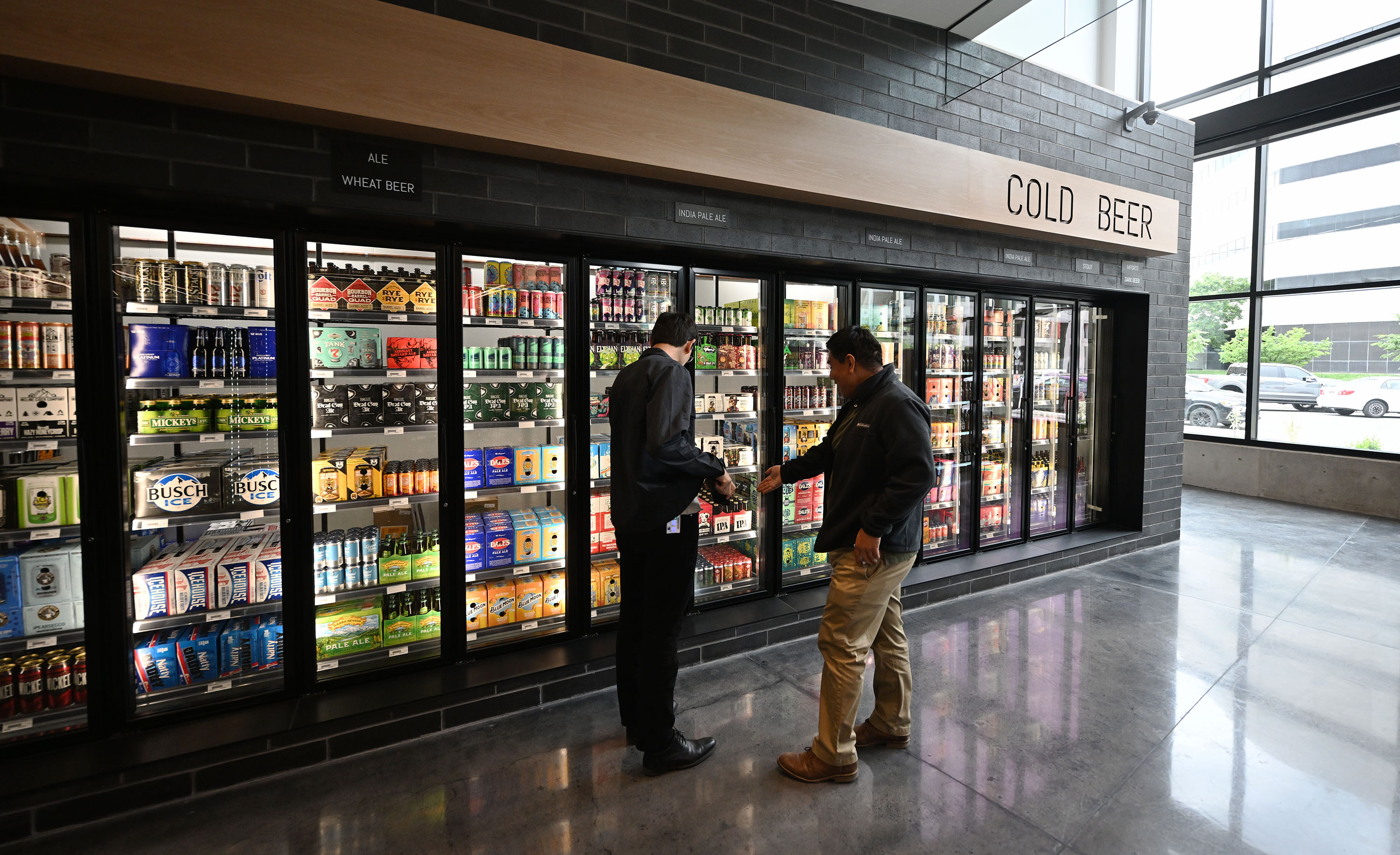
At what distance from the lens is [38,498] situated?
266 cm

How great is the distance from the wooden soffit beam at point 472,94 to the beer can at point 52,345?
3.16 ft

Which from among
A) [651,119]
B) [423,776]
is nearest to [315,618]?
[423,776]

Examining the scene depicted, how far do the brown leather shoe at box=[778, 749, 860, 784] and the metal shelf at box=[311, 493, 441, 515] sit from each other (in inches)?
86.5

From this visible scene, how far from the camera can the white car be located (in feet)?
25.3

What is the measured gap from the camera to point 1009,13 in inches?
156

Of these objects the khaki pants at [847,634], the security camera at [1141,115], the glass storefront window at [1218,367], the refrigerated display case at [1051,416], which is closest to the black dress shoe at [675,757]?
the khaki pants at [847,634]

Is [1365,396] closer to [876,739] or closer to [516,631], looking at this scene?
[876,739]

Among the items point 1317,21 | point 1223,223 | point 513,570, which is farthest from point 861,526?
point 1317,21

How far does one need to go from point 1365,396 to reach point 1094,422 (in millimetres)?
4450

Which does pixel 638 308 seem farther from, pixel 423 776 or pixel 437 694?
pixel 423 776

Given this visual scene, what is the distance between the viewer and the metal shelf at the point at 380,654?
3191 mm

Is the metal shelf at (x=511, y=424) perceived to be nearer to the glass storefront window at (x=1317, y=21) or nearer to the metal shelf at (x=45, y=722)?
the metal shelf at (x=45, y=722)

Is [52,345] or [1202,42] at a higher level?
[1202,42]

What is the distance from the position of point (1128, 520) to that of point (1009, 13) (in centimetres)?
487
